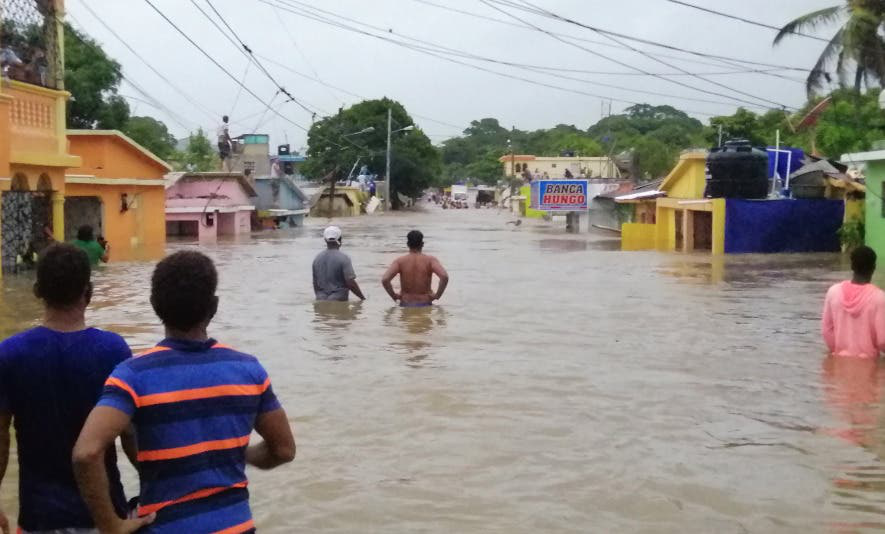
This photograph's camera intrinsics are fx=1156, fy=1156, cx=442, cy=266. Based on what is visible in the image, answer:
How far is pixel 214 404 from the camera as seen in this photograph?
3445 mm

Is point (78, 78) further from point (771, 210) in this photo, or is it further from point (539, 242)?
point (771, 210)

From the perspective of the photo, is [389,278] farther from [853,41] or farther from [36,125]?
[853,41]

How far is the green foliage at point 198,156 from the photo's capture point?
76500mm

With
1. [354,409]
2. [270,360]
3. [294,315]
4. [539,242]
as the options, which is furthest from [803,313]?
[539,242]

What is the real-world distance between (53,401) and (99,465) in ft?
1.84

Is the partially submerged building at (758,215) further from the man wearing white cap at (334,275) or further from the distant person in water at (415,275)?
the man wearing white cap at (334,275)

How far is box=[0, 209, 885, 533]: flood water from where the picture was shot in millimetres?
6410

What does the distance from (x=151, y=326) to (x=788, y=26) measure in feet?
73.9

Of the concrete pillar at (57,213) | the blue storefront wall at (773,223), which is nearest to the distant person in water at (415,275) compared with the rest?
the concrete pillar at (57,213)

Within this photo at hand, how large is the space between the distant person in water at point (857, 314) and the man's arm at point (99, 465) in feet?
23.5

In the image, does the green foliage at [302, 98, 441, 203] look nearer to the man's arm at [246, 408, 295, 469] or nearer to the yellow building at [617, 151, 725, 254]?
the yellow building at [617, 151, 725, 254]

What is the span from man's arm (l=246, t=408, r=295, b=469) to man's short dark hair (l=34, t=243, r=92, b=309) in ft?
2.77

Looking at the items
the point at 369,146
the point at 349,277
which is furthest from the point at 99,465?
the point at 369,146

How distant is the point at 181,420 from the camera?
11.2 ft
